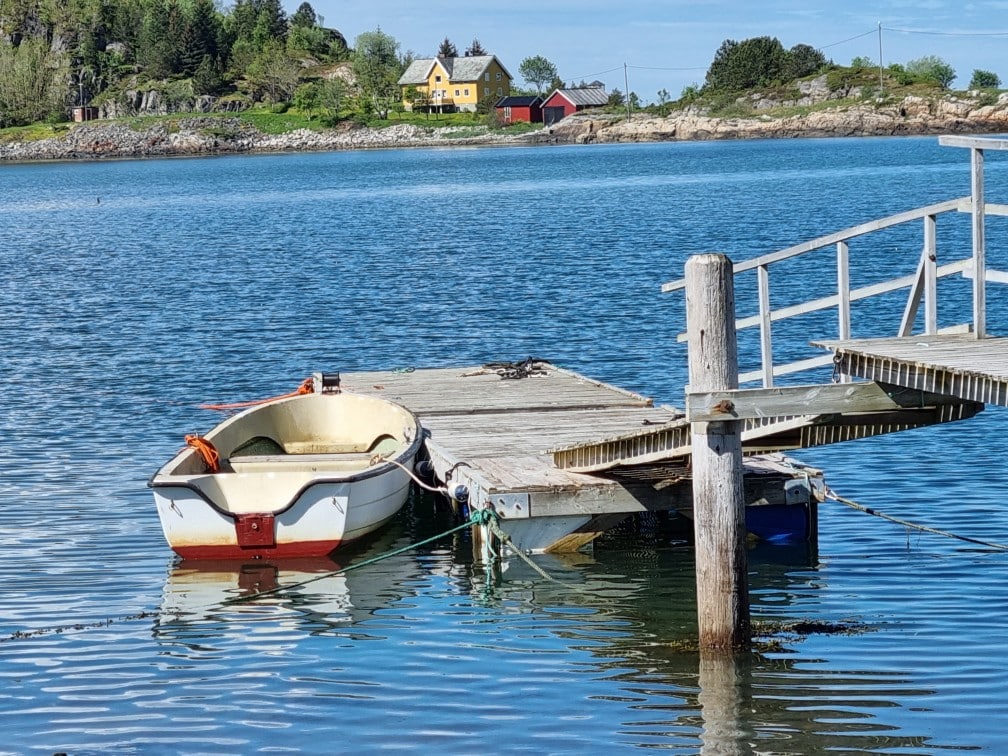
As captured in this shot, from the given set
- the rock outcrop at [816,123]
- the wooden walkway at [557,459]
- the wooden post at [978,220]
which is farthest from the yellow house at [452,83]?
the wooden post at [978,220]

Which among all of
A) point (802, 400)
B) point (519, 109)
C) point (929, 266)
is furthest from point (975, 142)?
point (519, 109)

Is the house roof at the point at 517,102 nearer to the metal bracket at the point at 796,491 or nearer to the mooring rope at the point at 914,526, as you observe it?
the mooring rope at the point at 914,526

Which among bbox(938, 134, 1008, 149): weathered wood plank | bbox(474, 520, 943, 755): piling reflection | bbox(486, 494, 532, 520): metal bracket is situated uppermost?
bbox(938, 134, 1008, 149): weathered wood plank

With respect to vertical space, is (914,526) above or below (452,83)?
below

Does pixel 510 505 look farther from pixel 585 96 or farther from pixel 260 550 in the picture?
pixel 585 96

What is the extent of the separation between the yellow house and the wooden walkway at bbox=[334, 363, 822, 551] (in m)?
176

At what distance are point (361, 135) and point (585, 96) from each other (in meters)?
31.4

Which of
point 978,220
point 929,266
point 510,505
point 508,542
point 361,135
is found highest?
point 361,135

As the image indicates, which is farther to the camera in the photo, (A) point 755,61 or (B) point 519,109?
(B) point 519,109

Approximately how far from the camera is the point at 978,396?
901 centimetres

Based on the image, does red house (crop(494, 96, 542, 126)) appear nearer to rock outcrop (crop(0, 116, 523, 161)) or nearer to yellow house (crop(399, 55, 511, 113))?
yellow house (crop(399, 55, 511, 113))

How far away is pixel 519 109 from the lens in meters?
186

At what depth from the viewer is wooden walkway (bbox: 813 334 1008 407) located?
29.4 feet

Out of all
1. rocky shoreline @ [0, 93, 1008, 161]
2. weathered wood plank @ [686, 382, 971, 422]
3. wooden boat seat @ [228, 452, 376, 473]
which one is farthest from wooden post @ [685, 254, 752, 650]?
rocky shoreline @ [0, 93, 1008, 161]
